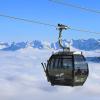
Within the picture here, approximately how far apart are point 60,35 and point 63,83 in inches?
243

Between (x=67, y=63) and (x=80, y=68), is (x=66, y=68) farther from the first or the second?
(x=80, y=68)

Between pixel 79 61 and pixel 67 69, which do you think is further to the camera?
pixel 79 61

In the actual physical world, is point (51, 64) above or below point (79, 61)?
below

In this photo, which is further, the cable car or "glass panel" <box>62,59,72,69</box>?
"glass panel" <box>62,59,72,69</box>

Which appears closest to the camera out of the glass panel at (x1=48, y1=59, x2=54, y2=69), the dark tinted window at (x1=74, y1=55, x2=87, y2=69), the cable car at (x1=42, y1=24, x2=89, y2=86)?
the cable car at (x1=42, y1=24, x2=89, y2=86)

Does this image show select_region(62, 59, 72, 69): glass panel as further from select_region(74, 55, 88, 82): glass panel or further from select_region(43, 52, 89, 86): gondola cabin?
select_region(74, 55, 88, 82): glass panel

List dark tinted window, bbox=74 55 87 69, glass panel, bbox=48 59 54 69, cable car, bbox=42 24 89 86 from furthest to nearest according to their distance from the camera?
glass panel, bbox=48 59 54 69 < dark tinted window, bbox=74 55 87 69 < cable car, bbox=42 24 89 86

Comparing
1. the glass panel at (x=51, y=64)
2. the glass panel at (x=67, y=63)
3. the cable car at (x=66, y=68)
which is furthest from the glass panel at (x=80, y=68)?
the glass panel at (x=51, y=64)

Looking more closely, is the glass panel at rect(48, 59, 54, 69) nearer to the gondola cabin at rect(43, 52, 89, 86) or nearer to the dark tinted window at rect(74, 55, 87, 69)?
the gondola cabin at rect(43, 52, 89, 86)

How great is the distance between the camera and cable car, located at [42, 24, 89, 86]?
129ft

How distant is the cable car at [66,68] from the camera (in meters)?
39.5

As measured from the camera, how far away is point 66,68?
40062mm

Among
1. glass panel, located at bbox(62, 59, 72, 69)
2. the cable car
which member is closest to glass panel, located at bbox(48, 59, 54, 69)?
the cable car

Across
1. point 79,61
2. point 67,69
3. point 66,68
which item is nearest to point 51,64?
point 66,68
